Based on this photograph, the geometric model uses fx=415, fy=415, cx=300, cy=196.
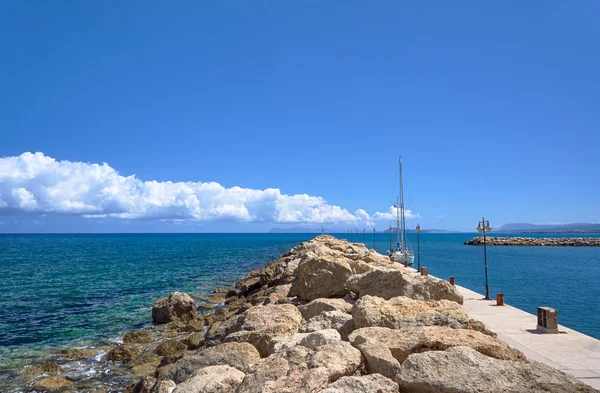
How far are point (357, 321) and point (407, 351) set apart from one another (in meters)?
1.82

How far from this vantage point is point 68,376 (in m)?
12.4

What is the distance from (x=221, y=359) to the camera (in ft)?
24.0

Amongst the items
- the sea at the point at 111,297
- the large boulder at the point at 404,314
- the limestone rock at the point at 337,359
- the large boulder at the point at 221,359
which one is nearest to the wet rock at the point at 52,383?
the sea at the point at 111,297

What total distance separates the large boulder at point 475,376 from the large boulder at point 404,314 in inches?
80.1

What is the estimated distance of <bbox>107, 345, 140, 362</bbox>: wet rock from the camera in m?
13.8

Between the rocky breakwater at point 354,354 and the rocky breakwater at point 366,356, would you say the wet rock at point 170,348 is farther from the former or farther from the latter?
the rocky breakwater at point 366,356

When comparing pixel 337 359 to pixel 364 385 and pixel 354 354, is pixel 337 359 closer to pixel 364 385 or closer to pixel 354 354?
pixel 354 354

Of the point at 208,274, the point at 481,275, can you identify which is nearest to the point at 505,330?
the point at 481,275

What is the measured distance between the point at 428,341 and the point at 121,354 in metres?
11.2

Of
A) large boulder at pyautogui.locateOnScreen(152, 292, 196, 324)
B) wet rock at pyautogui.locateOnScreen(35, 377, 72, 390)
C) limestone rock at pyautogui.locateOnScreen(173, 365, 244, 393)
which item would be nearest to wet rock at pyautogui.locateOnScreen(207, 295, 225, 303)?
large boulder at pyautogui.locateOnScreen(152, 292, 196, 324)

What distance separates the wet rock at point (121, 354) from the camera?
13.8 metres

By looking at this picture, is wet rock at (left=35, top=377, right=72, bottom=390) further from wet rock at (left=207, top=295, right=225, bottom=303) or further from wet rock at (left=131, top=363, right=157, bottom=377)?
wet rock at (left=207, top=295, right=225, bottom=303)

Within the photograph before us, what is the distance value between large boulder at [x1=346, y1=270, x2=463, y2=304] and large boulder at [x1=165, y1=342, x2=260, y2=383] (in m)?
4.42

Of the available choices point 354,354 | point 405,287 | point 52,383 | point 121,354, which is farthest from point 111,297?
point 354,354
